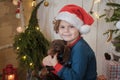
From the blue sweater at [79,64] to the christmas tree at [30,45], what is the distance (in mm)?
799

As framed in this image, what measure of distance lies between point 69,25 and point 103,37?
1233mm

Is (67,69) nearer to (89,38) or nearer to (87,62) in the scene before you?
(87,62)

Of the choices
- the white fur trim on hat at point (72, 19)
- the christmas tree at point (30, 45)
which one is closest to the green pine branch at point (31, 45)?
the christmas tree at point (30, 45)

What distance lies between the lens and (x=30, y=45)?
6.82 ft

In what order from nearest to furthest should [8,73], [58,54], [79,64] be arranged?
[79,64]
[58,54]
[8,73]

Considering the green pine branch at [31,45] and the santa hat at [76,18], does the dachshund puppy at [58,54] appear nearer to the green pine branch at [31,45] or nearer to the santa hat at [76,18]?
the santa hat at [76,18]

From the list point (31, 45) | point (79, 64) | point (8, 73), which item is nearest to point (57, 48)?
point (79, 64)

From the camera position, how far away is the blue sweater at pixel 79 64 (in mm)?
1280

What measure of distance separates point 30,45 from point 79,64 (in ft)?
2.95

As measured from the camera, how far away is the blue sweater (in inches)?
Answer: 50.4

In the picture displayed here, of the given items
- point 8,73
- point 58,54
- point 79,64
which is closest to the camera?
point 79,64

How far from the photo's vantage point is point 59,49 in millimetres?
1383

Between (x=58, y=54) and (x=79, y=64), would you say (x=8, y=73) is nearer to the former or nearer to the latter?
(x=58, y=54)

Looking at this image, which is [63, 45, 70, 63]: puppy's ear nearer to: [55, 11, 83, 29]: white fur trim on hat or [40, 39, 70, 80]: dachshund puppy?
[40, 39, 70, 80]: dachshund puppy
